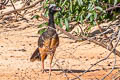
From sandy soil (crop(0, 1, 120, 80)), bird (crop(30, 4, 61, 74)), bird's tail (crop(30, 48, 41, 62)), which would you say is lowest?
sandy soil (crop(0, 1, 120, 80))

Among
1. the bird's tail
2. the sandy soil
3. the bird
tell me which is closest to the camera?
the bird

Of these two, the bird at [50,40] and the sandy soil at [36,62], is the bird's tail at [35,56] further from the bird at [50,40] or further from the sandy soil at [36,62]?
the bird at [50,40]

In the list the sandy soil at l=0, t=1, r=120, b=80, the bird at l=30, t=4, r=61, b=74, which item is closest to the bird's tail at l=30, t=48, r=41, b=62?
the sandy soil at l=0, t=1, r=120, b=80

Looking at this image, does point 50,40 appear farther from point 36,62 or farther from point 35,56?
point 36,62

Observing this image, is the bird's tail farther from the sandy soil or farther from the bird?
the bird

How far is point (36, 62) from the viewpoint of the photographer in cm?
886

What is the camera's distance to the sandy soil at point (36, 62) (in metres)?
7.54

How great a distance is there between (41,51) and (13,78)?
81 centimetres

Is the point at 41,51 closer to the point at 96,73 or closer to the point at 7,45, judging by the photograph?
the point at 96,73

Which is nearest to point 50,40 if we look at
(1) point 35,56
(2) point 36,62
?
(1) point 35,56

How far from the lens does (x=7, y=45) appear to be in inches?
406

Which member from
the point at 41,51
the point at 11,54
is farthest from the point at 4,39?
the point at 41,51

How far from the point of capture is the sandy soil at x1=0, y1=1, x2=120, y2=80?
7.54 metres

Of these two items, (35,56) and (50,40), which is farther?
(35,56)
